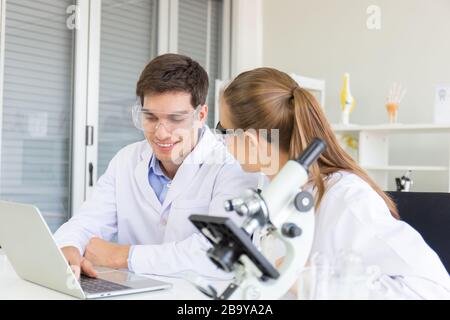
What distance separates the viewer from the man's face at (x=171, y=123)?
1.68 m

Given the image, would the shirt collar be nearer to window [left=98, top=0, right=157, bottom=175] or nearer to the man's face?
the man's face

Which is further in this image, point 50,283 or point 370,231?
point 50,283

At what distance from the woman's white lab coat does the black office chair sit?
0.45 metres

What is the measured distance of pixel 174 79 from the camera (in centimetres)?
170

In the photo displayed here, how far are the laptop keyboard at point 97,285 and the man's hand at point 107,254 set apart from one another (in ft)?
0.47

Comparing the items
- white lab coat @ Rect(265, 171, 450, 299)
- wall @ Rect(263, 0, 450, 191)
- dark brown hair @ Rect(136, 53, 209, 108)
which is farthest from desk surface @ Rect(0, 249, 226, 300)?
wall @ Rect(263, 0, 450, 191)

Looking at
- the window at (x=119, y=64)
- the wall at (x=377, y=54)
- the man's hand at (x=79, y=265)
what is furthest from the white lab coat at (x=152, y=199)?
the wall at (x=377, y=54)

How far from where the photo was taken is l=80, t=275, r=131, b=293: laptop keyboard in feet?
4.01

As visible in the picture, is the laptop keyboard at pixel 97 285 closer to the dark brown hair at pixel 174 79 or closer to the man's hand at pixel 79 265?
the man's hand at pixel 79 265

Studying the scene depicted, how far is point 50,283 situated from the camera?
4.10ft

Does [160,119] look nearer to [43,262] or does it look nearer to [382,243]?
[43,262]
